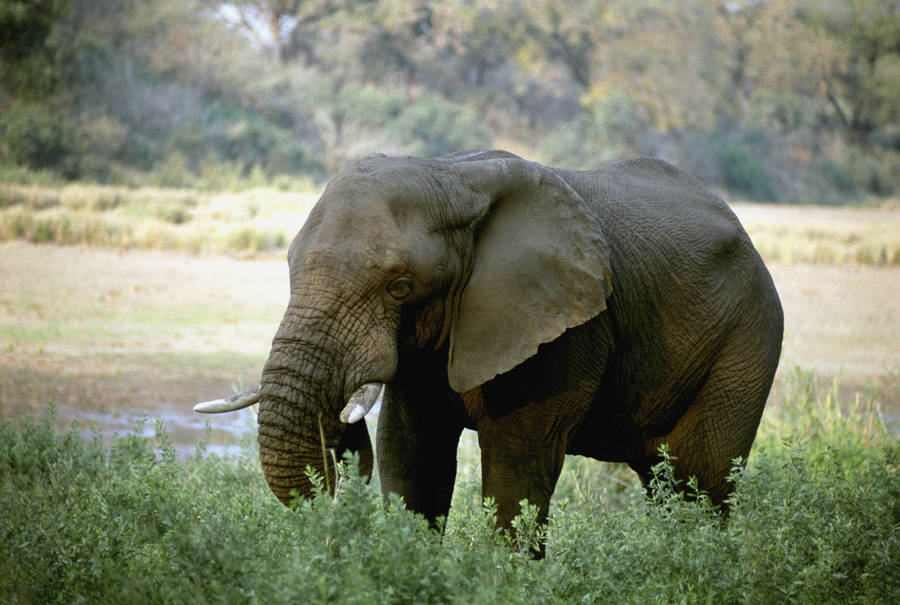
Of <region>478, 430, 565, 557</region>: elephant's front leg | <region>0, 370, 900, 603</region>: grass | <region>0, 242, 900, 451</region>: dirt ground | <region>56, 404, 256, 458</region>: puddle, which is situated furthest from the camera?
<region>0, 242, 900, 451</region>: dirt ground

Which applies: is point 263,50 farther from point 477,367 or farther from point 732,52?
→ point 477,367

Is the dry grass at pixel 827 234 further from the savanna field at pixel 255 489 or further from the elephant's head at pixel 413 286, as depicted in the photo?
the elephant's head at pixel 413 286

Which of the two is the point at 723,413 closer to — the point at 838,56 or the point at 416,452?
the point at 416,452

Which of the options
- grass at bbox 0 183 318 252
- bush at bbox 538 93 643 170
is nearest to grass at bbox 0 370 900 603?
grass at bbox 0 183 318 252

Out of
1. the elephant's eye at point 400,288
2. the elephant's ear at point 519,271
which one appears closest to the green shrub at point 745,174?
the elephant's ear at point 519,271

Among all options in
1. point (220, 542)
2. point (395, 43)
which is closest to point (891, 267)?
point (220, 542)

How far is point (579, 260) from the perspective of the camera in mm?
3988

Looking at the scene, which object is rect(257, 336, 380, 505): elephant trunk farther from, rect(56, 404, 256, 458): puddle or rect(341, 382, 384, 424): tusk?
rect(56, 404, 256, 458): puddle

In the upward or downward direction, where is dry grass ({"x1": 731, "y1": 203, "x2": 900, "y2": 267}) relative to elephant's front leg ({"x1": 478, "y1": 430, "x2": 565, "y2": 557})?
downward

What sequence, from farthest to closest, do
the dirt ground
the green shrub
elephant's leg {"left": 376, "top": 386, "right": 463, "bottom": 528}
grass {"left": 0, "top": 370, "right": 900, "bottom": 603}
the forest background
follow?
the green shrub < the forest background < the dirt ground < elephant's leg {"left": 376, "top": 386, "right": 463, "bottom": 528} < grass {"left": 0, "top": 370, "right": 900, "bottom": 603}

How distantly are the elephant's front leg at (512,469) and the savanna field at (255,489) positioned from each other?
15 centimetres

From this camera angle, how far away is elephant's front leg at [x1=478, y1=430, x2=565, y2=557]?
4098 millimetres

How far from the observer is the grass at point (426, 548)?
124 inches

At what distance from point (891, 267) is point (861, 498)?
42.6 ft
